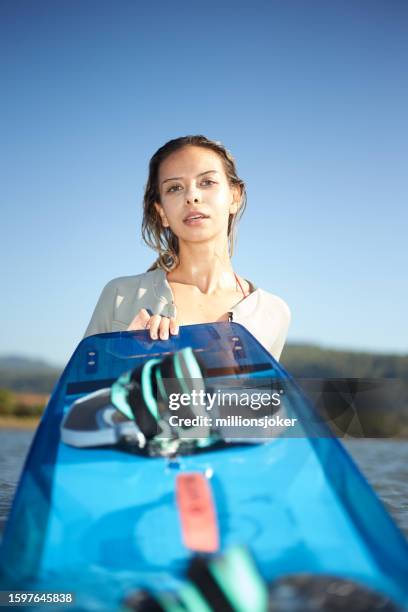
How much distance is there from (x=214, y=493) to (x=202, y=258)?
135 centimetres

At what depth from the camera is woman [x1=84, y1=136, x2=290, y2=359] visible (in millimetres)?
2525

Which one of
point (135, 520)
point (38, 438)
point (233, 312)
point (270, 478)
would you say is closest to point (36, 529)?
point (135, 520)

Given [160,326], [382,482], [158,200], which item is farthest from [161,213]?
[382,482]

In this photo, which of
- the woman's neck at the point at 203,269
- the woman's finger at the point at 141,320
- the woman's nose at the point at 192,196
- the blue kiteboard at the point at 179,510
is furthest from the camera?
the woman's neck at the point at 203,269

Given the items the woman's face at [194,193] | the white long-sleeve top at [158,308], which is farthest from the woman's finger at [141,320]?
the woman's face at [194,193]

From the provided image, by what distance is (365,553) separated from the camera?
1300 millimetres

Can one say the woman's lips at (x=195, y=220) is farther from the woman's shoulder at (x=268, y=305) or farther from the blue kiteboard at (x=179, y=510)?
the blue kiteboard at (x=179, y=510)

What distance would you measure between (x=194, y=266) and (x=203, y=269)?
4 cm

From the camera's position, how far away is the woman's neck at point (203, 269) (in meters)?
2.67

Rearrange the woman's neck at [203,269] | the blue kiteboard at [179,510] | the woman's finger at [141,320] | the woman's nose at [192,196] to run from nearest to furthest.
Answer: the blue kiteboard at [179,510] → the woman's finger at [141,320] → the woman's nose at [192,196] → the woman's neck at [203,269]

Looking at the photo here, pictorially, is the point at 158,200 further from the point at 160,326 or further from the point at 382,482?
the point at 382,482

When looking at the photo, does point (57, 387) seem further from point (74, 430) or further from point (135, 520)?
point (135, 520)

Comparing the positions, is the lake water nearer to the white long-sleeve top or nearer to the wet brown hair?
the white long-sleeve top

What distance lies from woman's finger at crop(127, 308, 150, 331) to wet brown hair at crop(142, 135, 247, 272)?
45 cm
